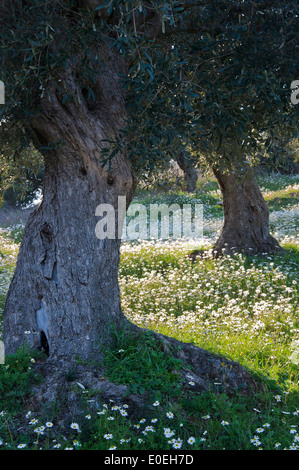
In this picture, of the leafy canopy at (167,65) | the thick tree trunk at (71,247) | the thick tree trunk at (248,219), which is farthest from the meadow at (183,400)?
the thick tree trunk at (248,219)

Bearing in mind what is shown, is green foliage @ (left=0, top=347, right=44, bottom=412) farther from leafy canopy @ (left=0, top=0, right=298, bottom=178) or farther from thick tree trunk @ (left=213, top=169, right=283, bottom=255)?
thick tree trunk @ (left=213, top=169, right=283, bottom=255)

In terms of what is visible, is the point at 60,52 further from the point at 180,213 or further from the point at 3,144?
the point at 180,213

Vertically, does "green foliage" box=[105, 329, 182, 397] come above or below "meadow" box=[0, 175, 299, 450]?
above

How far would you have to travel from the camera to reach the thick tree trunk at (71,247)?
594 centimetres

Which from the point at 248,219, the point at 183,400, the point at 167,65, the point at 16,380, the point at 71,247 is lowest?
the point at 183,400

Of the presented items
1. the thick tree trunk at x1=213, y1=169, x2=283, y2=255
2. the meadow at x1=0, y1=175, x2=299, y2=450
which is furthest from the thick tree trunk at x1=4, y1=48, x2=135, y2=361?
the thick tree trunk at x1=213, y1=169, x2=283, y2=255

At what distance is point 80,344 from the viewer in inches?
230

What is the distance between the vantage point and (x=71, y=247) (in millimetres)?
6113

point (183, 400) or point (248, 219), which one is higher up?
point (248, 219)

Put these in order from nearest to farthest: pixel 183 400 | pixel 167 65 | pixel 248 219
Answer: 1. pixel 183 400
2. pixel 167 65
3. pixel 248 219

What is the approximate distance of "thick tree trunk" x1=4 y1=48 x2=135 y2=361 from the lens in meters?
5.94

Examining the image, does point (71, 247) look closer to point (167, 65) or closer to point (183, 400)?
point (183, 400)

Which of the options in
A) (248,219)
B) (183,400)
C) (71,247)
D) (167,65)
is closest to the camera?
(183,400)

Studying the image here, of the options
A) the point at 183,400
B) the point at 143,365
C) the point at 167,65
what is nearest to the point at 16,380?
the point at 143,365
